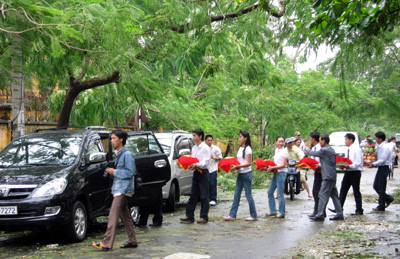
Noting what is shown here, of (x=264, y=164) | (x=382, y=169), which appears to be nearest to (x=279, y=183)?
(x=264, y=164)

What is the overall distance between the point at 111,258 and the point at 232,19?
6.75m

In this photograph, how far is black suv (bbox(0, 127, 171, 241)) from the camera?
29.0 feet

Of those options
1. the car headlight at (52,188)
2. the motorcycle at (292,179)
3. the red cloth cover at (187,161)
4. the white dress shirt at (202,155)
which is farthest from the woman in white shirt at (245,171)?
the motorcycle at (292,179)

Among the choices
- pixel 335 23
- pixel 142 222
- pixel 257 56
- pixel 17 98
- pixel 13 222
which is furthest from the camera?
pixel 257 56

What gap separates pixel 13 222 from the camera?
874 cm

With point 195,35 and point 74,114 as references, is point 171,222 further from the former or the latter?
point 74,114

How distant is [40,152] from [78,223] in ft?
5.04

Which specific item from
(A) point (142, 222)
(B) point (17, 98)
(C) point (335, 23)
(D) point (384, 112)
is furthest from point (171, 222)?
(D) point (384, 112)

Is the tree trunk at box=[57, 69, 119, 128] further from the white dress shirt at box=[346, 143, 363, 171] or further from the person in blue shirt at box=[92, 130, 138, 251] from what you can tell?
the white dress shirt at box=[346, 143, 363, 171]

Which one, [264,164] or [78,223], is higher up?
[264,164]

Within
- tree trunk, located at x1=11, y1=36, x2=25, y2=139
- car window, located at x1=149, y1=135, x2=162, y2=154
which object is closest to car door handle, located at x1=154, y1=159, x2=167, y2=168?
car window, located at x1=149, y1=135, x2=162, y2=154

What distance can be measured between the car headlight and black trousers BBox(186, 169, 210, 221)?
3426mm

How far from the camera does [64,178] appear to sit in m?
9.21

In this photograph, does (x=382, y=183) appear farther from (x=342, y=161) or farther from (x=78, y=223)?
(x=78, y=223)
